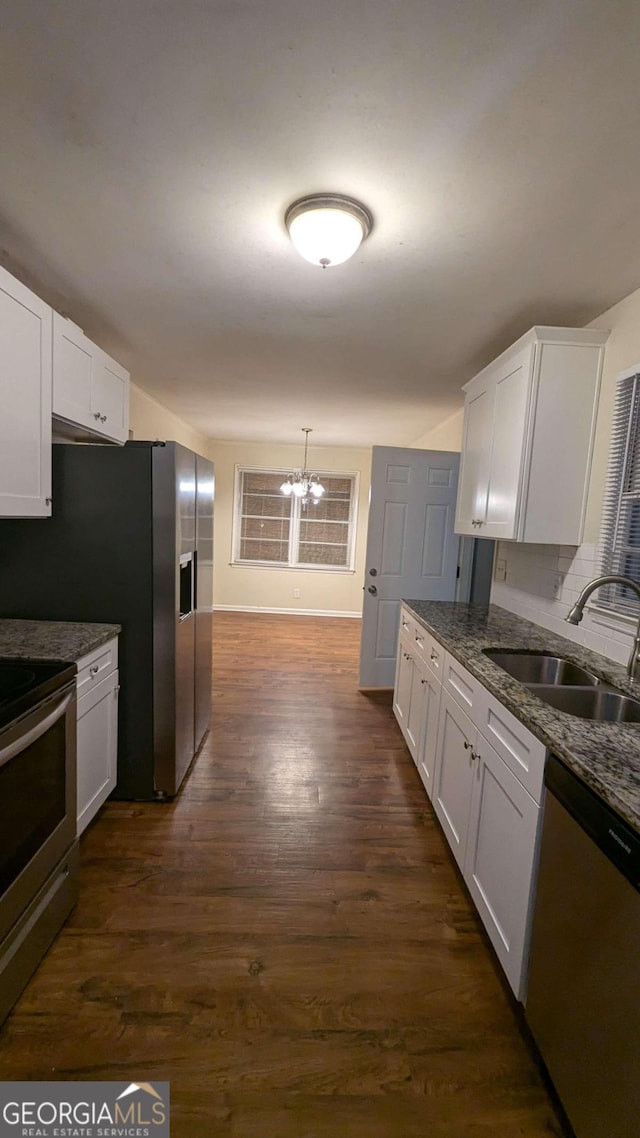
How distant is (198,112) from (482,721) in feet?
6.76

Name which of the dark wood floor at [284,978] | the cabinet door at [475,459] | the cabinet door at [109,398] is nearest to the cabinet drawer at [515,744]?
the dark wood floor at [284,978]

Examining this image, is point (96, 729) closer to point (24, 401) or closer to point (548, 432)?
point (24, 401)

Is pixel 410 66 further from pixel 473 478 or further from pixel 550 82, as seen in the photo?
pixel 473 478

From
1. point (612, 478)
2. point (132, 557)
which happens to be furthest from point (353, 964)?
point (612, 478)

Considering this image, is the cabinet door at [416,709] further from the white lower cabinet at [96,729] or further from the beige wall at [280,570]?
the beige wall at [280,570]

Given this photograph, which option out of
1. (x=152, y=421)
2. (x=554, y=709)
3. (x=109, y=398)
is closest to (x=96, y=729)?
(x=109, y=398)

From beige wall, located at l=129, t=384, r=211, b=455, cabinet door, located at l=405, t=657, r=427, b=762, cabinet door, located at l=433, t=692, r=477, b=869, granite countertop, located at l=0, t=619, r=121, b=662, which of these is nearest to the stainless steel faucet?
cabinet door, located at l=433, t=692, r=477, b=869

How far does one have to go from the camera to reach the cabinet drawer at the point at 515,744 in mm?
1233

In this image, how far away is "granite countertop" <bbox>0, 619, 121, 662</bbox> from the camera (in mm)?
1681

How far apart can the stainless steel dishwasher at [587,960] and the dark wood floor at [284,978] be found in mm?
255

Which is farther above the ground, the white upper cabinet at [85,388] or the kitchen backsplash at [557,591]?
the white upper cabinet at [85,388]

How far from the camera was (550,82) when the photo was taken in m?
1.06

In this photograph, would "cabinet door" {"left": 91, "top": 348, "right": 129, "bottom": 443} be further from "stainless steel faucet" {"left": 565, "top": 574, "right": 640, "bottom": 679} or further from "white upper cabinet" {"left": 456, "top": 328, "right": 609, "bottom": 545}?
"stainless steel faucet" {"left": 565, "top": 574, "right": 640, "bottom": 679}

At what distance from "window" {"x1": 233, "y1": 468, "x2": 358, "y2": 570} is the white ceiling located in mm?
4111
